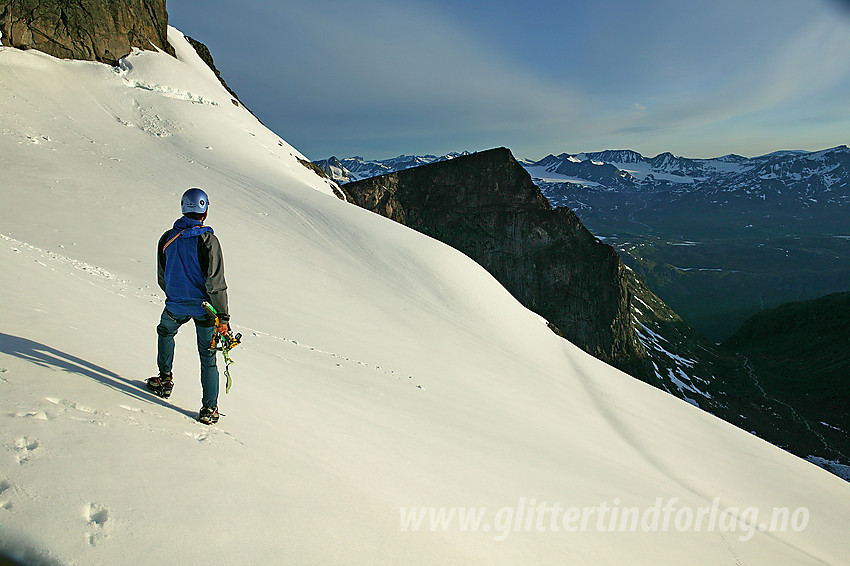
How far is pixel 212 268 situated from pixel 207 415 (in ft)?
5.07

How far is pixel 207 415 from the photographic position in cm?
430

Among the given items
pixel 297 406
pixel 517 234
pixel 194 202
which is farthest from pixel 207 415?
pixel 517 234

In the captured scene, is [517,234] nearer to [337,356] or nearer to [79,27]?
[79,27]

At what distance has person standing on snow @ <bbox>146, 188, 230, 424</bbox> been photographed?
4156 mm

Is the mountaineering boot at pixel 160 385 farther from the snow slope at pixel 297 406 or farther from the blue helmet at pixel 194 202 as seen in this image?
the blue helmet at pixel 194 202

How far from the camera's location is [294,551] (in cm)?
296

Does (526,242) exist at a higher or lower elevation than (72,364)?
higher

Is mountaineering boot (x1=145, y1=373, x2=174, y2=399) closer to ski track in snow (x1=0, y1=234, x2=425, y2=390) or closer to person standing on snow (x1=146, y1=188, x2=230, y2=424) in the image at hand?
person standing on snow (x1=146, y1=188, x2=230, y2=424)

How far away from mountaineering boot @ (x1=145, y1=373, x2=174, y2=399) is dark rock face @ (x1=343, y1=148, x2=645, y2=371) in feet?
189

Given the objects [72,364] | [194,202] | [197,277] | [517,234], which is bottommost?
[72,364]

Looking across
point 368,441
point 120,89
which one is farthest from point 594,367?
point 120,89

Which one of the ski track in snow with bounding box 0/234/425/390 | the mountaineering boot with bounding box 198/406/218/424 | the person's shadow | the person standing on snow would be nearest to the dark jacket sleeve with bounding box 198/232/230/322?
the person standing on snow

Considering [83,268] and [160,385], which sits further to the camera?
[83,268]

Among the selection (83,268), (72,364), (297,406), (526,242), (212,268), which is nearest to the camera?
(212,268)
